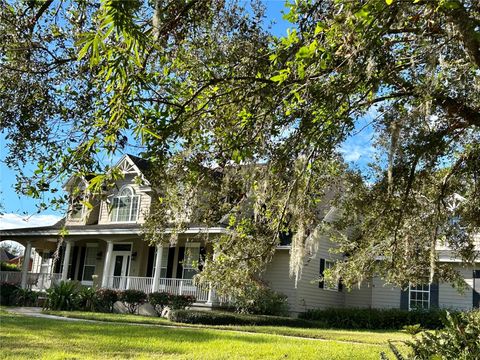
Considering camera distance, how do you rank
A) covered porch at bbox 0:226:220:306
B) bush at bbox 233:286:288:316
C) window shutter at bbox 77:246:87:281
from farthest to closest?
window shutter at bbox 77:246:87:281, covered porch at bbox 0:226:220:306, bush at bbox 233:286:288:316

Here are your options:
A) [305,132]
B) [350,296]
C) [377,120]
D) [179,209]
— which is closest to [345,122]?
[305,132]

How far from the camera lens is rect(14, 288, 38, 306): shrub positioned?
21453 mm

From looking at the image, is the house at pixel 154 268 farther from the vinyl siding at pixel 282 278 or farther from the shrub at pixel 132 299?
→ the shrub at pixel 132 299

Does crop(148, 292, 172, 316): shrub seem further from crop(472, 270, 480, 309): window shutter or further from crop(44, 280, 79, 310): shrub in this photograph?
crop(472, 270, 480, 309): window shutter

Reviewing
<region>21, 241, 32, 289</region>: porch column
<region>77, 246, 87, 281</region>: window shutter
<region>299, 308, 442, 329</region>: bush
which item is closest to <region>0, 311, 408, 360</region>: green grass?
<region>299, 308, 442, 329</region>: bush

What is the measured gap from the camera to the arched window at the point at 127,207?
25391mm

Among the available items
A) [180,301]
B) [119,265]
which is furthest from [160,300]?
[119,265]

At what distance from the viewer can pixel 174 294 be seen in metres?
20.8

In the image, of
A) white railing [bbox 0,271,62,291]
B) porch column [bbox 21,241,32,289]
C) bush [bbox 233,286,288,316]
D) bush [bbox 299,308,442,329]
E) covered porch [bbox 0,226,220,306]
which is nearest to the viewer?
bush [bbox 233,286,288,316]

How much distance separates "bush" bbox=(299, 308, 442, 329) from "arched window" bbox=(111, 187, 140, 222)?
33.6 feet

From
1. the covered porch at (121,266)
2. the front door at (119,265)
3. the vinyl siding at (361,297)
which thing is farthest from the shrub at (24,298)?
the vinyl siding at (361,297)

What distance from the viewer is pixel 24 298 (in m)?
21.5

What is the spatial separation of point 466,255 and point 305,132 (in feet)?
22.5

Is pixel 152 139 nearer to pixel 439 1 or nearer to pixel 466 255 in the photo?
pixel 439 1
